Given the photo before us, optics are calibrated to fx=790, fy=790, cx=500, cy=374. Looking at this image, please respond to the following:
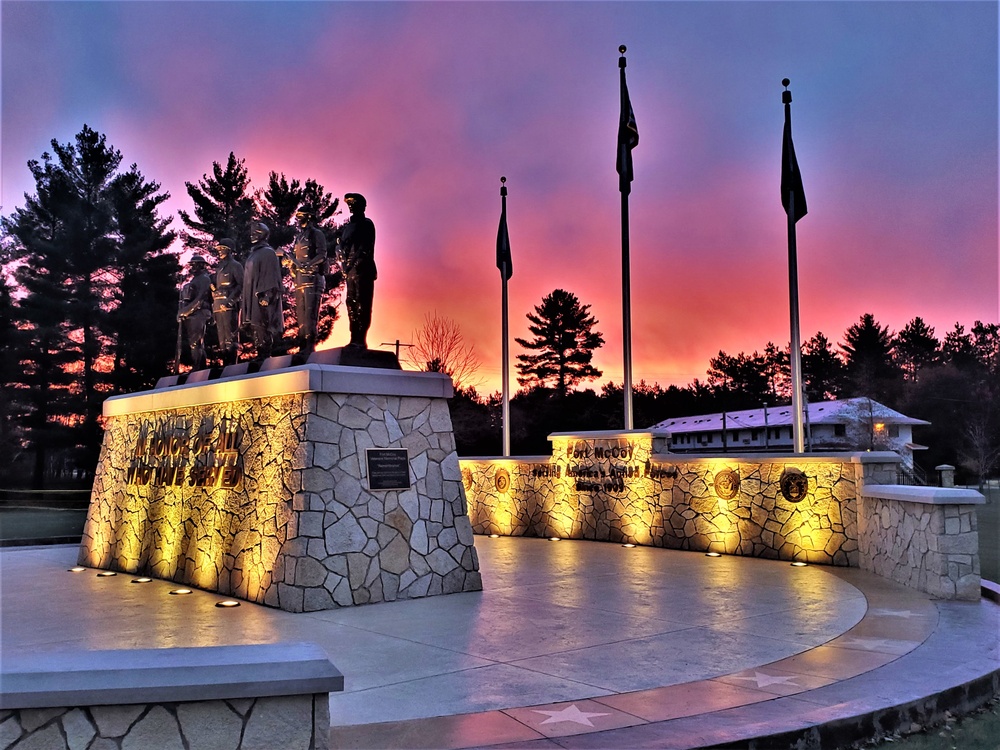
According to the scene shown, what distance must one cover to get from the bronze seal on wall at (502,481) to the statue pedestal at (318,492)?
646 cm

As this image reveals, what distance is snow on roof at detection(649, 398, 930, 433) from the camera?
4494cm

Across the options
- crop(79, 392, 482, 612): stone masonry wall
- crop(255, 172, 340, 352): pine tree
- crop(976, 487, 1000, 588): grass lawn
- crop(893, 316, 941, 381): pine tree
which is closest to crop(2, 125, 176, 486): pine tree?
crop(255, 172, 340, 352): pine tree

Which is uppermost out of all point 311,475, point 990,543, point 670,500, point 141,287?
point 141,287

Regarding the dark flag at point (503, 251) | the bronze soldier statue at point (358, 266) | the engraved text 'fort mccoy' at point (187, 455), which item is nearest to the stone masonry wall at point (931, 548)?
the bronze soldier statue at point (358, 266)

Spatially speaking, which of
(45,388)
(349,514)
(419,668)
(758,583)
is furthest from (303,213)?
(45,388)

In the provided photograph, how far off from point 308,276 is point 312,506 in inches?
115

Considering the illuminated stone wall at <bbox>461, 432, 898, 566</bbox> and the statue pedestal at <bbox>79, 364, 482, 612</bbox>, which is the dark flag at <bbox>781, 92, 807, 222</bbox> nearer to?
the illuminated stone wall at <bbox>461, 432, 898, 566</bbox>

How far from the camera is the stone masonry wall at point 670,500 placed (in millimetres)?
11008

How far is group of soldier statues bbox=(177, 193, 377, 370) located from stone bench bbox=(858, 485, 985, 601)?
639 centimetres

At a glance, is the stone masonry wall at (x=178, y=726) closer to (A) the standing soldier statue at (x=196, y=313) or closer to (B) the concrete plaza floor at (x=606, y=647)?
(B) the concrete plaza floor at (x=606, y=647)

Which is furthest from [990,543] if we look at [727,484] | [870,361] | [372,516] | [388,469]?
[870,361]

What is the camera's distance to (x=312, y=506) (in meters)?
8.09

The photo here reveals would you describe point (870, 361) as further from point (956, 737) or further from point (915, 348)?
point (956, 737)

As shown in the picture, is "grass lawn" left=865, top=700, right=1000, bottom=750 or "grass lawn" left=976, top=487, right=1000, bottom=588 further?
"grass lawn" left=976, top=487, right=1000, bottom=588
